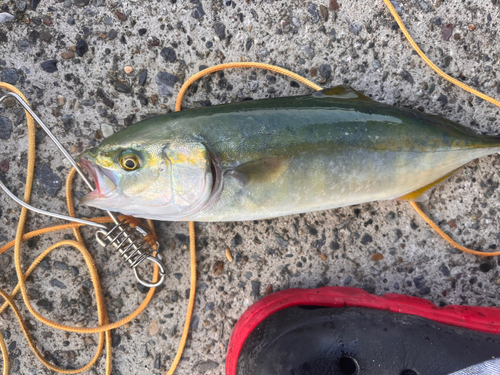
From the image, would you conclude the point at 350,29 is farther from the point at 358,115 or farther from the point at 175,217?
the point at 175,217

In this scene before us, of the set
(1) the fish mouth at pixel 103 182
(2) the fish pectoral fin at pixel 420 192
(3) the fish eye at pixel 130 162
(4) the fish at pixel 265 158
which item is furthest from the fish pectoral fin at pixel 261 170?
(2) the fish pectoral fin at pixel 420 192

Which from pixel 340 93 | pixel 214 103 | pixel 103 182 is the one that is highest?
pixel 214 103

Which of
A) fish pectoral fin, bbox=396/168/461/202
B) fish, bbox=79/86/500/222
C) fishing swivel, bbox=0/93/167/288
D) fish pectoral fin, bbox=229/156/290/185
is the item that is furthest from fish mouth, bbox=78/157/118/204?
fish pectoral fin, bbox=396/168/461/202

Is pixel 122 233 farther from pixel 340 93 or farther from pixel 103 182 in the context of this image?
pixel 340 93

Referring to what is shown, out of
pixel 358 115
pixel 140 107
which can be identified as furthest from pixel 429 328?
pixel 140 107

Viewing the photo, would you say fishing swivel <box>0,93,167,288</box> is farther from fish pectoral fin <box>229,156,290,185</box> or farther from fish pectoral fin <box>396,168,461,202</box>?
fish pectoral fin <box>396,168,461,202</box>

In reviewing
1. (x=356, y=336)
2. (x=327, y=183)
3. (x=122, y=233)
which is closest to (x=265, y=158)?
(x=327, y=183)
